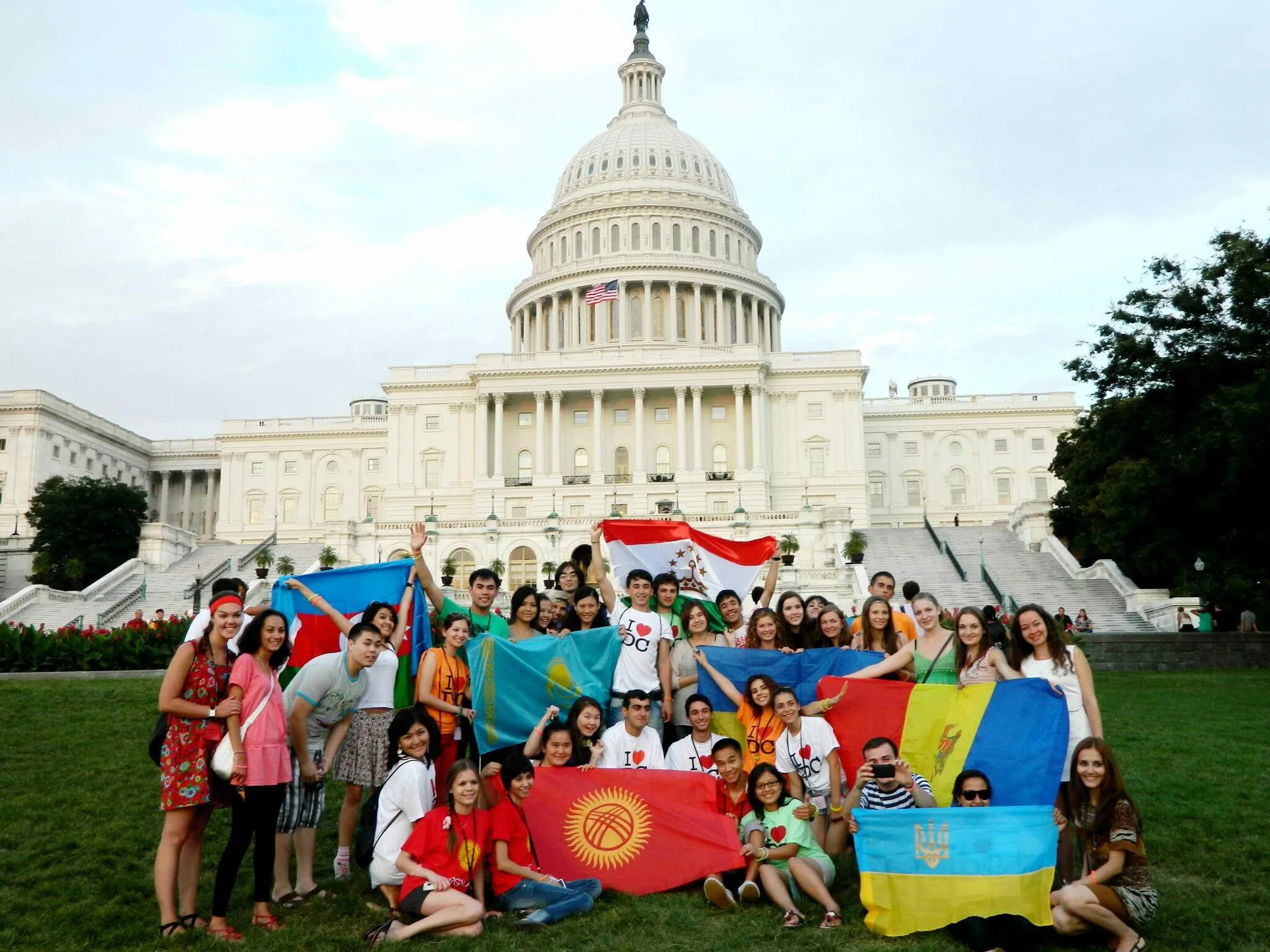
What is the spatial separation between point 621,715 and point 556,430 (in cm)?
5982

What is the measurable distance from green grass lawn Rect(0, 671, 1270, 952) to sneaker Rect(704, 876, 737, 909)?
8 centimetres

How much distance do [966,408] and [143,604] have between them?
5731cm

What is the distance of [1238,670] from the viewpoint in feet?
85.4

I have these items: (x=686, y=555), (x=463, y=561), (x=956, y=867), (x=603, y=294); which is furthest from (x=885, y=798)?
(x=603, y=294)

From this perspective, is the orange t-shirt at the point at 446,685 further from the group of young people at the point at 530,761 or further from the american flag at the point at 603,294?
the american flag at the point at 603,294

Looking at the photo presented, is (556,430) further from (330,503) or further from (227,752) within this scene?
(227,752)

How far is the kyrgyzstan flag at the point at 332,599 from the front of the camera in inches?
449

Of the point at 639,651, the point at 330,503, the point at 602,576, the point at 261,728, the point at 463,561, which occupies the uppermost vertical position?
the point at 330,503

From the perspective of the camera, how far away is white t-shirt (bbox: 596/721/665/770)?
9.52m

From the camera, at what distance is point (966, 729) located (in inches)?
365

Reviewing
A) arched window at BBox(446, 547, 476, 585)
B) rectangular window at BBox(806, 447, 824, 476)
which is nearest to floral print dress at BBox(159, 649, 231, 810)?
arched window at BBox(446, 547, 476, 585)

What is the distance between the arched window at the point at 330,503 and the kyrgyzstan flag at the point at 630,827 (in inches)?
2924

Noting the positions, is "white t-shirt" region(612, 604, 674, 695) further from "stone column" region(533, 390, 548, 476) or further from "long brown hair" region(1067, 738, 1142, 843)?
"stone column" region(533, 390, 548, 476)

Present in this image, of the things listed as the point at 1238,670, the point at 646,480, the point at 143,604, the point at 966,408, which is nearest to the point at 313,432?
the point at 646,480
